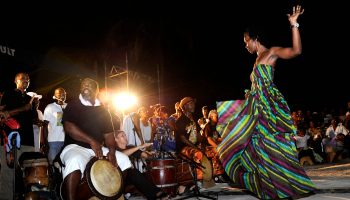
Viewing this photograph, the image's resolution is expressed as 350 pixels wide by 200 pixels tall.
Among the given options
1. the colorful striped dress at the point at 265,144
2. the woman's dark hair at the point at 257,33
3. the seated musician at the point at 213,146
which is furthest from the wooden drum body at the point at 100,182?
the seated musician at the point at 213,146

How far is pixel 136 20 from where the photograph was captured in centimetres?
1303

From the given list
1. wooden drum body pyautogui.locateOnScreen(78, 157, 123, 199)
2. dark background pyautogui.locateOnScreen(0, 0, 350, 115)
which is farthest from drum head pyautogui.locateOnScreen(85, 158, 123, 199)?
dark background pyautogui.locateOnScreen(0, 0, 350, 115)

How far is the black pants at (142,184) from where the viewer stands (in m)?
4.52

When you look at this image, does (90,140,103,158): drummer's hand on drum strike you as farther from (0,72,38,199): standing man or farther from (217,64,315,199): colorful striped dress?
(0,72,38,199): standing man

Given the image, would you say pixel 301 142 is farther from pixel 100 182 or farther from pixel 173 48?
pixel 100 182

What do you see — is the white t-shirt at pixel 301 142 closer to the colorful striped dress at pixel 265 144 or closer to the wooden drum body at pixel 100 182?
the colorful striped dress at pixel 265 144

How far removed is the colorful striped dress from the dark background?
3460 millimetres

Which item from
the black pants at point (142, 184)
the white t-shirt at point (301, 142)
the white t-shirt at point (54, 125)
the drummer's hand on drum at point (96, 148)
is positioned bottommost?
the white t-shirt at point (301, 142)

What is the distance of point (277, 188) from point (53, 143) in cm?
468

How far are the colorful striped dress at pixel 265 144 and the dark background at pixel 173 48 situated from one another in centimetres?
346

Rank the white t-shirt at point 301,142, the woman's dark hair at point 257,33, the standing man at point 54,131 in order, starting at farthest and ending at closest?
the white t-shirt at point 301,142
the standing man at point 54,131
the woman's dark hair at point 257,33

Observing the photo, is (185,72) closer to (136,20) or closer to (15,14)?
(136,20)

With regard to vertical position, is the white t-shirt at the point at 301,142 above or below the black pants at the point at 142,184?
below

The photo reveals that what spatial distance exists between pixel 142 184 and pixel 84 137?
1.03 metres
